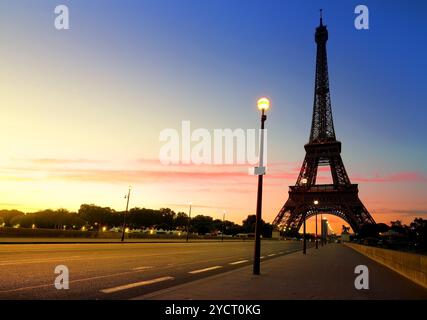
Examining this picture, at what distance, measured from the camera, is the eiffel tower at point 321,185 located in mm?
83938

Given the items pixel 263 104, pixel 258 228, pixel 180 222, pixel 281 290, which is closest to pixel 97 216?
pixel 180 222

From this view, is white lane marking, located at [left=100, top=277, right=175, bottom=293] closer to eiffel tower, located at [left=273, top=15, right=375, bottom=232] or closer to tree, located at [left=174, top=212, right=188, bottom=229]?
eiffel tower, located at [left=273, top=15, right=375, bottom=232]

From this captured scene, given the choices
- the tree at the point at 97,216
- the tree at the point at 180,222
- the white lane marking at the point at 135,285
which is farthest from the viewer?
the tree at the point at 180,222

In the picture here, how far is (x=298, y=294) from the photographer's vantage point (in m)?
9.23

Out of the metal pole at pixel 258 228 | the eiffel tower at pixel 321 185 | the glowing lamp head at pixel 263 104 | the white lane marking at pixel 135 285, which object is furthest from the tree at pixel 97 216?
the white lane marking at pixel 135 285

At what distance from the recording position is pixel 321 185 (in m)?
92.1

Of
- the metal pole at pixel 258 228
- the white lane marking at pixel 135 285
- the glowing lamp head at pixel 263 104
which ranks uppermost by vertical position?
the glowing lamp head at pixel 263 104

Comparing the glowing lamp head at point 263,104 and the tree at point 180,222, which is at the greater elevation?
the glowing lamp head at point 263,104

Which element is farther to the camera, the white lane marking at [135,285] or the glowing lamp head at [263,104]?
the glowing lamp head at [263,104]

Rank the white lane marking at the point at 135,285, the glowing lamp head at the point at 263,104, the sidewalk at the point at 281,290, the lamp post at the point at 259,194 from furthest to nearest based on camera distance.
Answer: the glowing lamp head at the point at 263,104, the lamp post at the point at 259,194, the white lane marking at the point at 135,285, the sidewalk at the point at 281,290

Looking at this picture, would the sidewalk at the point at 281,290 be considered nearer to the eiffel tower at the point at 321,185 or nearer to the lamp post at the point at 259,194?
the lamp post at the point at 259,194

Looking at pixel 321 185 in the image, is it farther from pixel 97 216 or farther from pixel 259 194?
pixel 97 216
